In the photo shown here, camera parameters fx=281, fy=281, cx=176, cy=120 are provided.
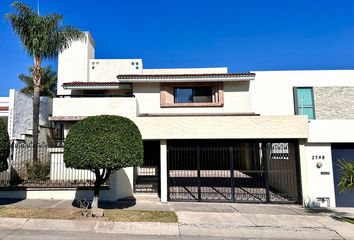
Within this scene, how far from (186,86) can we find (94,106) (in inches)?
254

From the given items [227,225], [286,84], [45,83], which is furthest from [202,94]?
[45,83]

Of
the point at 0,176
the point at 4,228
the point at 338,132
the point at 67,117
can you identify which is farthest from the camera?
the point at 67,117

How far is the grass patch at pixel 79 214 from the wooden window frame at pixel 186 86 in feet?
32.8

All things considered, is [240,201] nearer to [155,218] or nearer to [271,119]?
[271,119]

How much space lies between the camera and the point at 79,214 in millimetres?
9461

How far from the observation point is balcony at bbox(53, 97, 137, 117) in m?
17.0

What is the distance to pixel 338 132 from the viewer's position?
12.2 metres

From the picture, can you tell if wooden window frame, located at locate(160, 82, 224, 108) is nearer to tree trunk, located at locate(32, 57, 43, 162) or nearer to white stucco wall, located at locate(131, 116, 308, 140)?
white stucco wall, located at locate(131, 116, 308, 140)

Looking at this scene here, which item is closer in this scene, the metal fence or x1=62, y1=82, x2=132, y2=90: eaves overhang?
the metal fence

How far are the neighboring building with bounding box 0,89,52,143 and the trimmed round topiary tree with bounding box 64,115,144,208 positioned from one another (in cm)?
760

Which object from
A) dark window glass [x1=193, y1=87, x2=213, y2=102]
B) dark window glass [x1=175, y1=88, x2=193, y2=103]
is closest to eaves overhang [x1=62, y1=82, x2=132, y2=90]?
dark window glass [x1=175, y1=88, x2=193, y2=103]

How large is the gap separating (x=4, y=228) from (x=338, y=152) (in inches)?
515

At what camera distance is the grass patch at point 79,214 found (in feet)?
29.5

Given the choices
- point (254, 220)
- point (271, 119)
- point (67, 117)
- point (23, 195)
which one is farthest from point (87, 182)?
point (271, 119)
